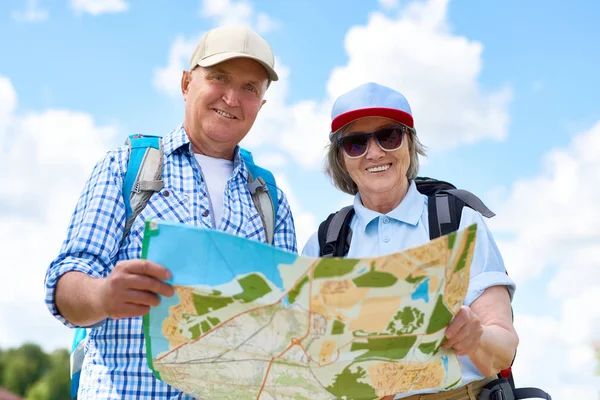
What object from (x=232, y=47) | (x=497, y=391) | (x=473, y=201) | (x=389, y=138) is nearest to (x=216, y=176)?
(x=232, y=47)

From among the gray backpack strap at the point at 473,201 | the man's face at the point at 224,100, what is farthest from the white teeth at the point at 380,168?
the man's face at the point at 224,100

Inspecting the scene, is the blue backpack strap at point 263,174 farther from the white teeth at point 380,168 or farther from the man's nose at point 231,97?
the white teeth at point 380,168

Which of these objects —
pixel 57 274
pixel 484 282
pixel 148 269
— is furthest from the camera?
pixel 484 282

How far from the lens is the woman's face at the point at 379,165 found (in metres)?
4.02

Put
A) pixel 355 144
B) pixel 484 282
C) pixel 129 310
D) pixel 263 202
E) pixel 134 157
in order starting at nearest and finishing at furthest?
pixel 129 310 < pixel 484 282 < pixel 134 157 < pixel 355 144 < pixel 263 202

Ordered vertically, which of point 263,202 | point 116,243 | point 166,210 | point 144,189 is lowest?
point 116,243

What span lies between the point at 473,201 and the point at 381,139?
726 mm

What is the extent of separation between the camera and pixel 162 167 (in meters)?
3.82

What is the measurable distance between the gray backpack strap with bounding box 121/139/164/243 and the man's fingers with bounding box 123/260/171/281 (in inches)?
44.2

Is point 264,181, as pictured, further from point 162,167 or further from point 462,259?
point 462,259

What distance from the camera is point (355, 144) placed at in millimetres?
4098

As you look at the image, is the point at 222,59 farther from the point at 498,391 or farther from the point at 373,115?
the point at 498,391

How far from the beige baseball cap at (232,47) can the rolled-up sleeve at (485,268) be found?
1.68m

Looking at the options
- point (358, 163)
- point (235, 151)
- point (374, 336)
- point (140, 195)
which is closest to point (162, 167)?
point (140, 195)
